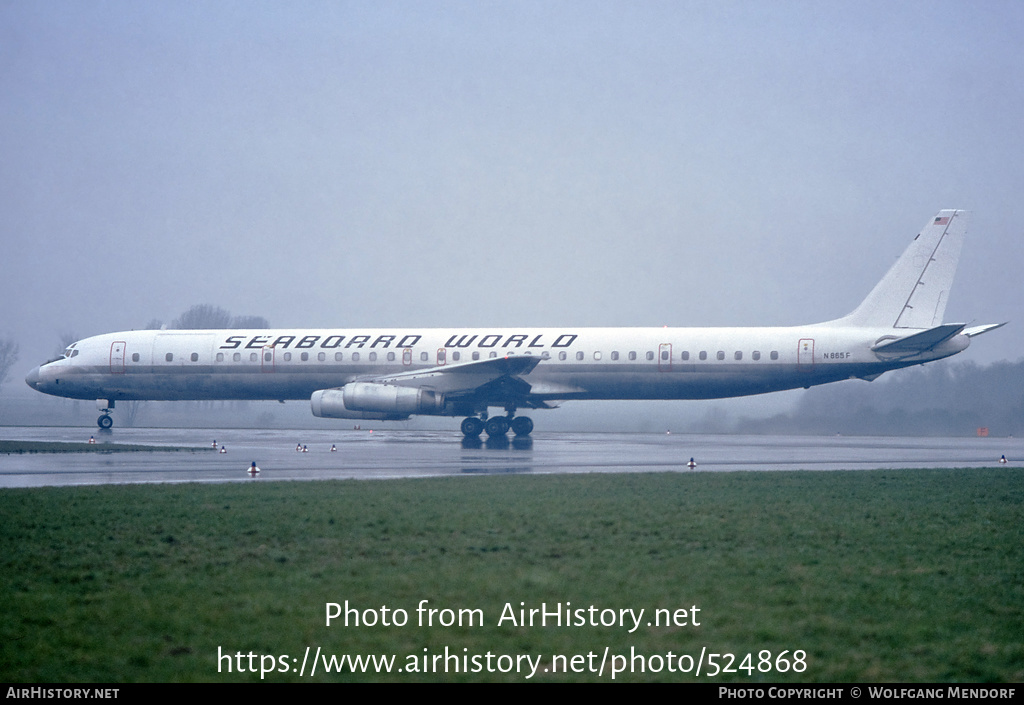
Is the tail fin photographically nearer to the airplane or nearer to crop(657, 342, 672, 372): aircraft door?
the airplane

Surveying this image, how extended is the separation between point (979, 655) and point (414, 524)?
19.1 feet

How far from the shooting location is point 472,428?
2855cm

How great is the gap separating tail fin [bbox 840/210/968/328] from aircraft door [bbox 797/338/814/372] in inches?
79.1

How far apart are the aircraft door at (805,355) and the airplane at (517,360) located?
33mm

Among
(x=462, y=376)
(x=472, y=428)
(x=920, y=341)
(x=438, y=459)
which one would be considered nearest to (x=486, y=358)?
(x=462, y=376)

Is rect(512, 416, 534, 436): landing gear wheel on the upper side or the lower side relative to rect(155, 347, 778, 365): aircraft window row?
lower

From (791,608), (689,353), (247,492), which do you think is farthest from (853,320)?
(791,608)

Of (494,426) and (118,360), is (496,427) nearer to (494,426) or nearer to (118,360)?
(494,426)

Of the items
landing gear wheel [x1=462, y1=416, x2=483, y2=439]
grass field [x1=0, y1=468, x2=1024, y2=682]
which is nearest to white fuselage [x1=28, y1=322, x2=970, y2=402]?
landing gear wheel [x1=462, y1=416, x2=483, y2=439]

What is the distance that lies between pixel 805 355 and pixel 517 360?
9.41m

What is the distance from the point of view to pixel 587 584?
669cm

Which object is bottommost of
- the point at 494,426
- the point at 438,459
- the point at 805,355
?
the point at 438,459

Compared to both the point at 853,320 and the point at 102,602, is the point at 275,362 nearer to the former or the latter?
the point at 853,320

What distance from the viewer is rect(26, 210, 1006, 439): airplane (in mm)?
27250
